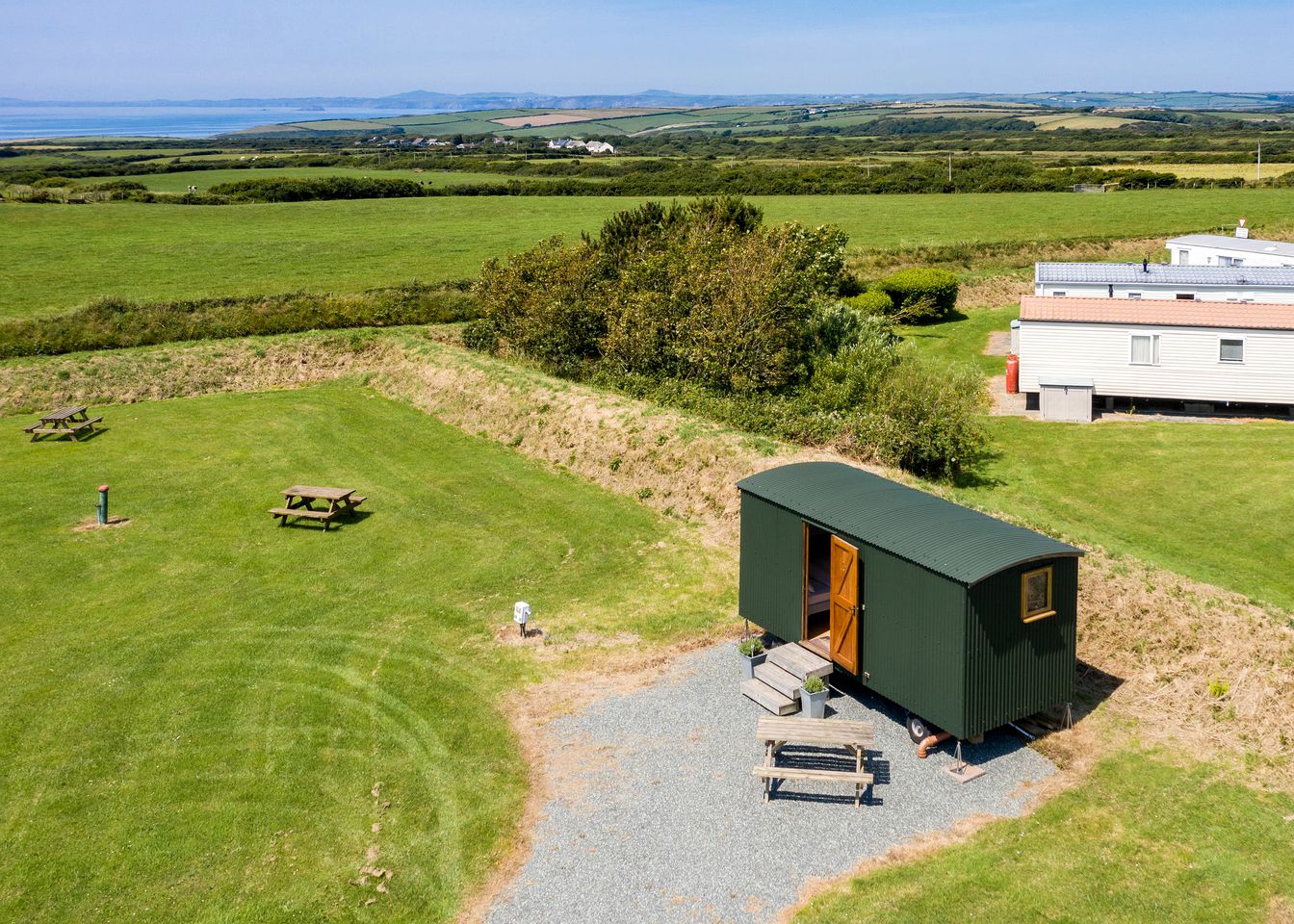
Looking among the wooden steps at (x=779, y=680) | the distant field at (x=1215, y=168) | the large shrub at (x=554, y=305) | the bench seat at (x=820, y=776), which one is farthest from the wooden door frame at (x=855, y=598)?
the distant field at (x=1215, y=168)

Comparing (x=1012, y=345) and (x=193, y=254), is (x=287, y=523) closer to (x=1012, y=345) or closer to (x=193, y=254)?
(x=1012, y=345)

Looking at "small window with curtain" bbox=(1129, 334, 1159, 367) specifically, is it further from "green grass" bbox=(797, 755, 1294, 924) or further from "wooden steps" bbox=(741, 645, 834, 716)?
"wooden steps" bbox=(741, 645, 834, 716)

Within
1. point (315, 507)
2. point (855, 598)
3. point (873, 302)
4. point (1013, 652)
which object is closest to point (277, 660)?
point (315, 507)

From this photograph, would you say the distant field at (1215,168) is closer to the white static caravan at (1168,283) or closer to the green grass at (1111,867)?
the white static caravan at (1168,283)

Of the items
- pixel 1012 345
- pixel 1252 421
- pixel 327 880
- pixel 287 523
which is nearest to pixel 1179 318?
pixel 1252 421

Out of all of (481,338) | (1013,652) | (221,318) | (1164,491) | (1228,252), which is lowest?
(1164,491)

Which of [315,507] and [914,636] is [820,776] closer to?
[914,636]
